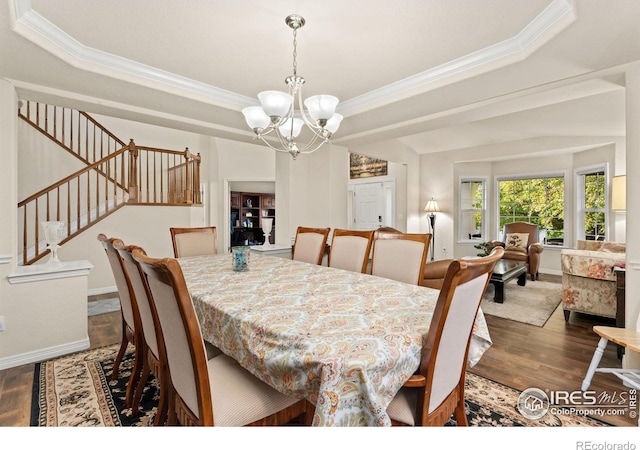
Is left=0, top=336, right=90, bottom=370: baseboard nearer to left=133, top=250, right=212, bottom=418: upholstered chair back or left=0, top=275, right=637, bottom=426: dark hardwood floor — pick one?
left=0, top=275, right=637, bottom=426: dark hardwood floor

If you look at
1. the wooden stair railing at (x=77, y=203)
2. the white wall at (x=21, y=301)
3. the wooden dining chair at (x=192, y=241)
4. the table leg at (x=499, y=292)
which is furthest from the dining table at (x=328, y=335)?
the wooden stair railing at (x=77, y=203)

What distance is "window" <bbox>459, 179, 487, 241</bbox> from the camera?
6.77m

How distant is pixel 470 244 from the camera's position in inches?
264

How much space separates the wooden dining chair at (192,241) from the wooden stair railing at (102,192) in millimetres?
1711

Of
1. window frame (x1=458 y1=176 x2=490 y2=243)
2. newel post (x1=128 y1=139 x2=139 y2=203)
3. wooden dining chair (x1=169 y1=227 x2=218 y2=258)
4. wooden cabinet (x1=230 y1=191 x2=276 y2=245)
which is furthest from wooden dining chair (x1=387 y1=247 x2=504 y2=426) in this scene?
wooden cabinet (x1=230 y1=191 x2=276 y2=245)

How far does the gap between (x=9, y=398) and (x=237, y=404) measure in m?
1.87

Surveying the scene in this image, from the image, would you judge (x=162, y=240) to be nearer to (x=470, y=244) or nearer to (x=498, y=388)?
(x=498, y=388)

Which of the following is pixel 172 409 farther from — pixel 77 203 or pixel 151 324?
pixel 77 203

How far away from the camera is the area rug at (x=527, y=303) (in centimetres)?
342

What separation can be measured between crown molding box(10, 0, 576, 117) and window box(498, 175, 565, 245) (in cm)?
491

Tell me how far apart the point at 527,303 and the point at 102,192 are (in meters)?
6.45

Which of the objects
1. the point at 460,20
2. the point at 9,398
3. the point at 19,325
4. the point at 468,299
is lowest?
the point at 9,398

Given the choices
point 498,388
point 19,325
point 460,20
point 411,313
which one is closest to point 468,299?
point 411,313
